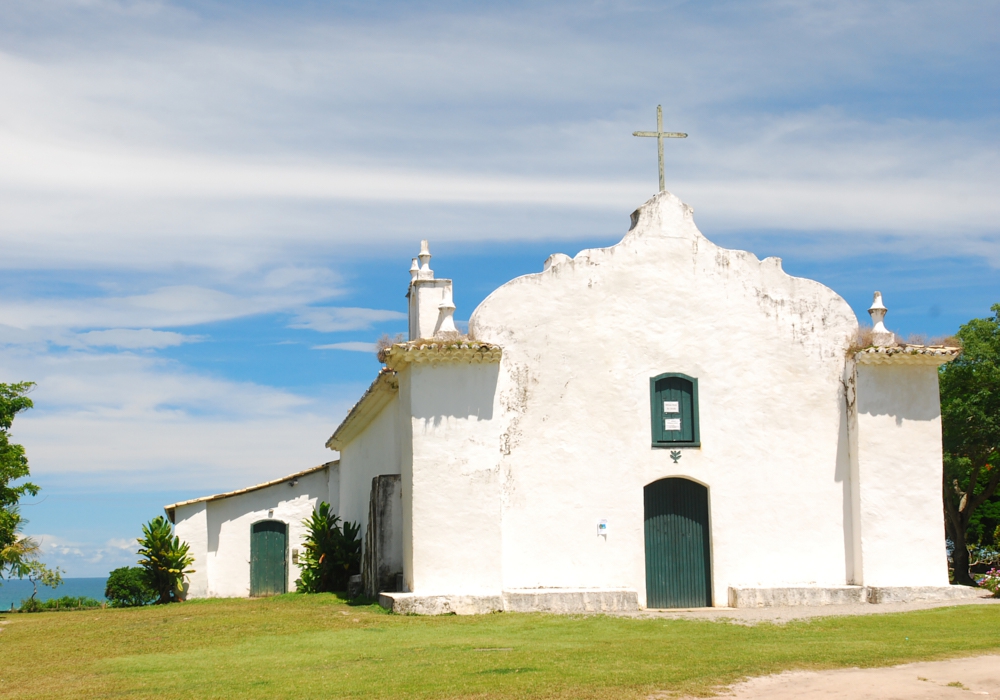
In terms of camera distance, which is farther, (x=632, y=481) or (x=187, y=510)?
(x=187, y=510)

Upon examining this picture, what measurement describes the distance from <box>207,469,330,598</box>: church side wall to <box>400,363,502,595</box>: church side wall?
31.2 ft

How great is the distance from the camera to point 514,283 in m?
17.2

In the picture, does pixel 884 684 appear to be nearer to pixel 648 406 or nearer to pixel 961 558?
pixel 648 406

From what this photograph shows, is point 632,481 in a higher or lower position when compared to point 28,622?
higher

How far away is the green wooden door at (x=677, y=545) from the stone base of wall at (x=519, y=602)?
1.07m

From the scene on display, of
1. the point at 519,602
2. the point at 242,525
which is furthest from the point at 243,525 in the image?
the point at 519,602

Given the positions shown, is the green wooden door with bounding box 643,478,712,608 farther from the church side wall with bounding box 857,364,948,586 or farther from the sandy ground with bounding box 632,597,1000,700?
the sandy ground with bounding box 632,597,1000,700

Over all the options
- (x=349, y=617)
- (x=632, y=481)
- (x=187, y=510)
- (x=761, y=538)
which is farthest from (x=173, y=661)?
(x=187, y=510)

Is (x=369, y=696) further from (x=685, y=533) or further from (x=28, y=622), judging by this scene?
(x=28, y=622)

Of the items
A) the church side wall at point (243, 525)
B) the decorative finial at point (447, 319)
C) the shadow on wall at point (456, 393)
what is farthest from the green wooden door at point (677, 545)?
the church side wall at point (243, 525)

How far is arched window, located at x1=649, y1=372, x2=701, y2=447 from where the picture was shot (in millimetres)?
17219

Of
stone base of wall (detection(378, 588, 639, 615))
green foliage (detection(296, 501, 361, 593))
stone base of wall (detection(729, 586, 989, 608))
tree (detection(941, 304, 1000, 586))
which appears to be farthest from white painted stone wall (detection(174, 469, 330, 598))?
tree (detection(941, 304, 1000, 586))

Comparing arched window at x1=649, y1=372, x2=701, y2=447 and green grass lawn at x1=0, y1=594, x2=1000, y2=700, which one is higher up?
arched window at x1=649, y1=372, x2=701, y2=447

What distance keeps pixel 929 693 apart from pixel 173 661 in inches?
327
